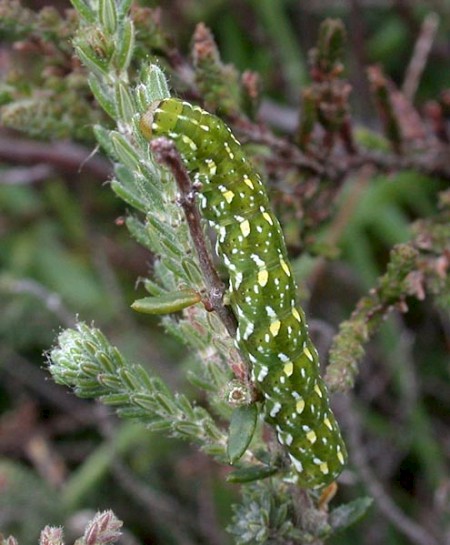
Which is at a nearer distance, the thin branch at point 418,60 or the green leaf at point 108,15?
the green leaf at point 108,15

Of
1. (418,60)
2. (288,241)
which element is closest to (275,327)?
(288,241)

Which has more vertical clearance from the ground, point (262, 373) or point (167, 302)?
point (167, 302)

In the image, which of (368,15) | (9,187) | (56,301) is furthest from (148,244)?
(368,15)

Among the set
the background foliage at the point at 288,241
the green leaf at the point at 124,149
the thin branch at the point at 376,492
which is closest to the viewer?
the green leaf at the point at 124,149

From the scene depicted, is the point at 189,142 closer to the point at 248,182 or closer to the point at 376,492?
the point at 248,182

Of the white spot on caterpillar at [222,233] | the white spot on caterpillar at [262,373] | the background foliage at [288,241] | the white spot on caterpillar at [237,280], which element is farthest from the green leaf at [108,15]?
the white spot on caterpillar at [262,373]

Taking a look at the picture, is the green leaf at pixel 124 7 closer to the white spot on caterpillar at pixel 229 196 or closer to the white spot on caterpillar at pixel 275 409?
the white spot on caterpillar at pixel 229 196

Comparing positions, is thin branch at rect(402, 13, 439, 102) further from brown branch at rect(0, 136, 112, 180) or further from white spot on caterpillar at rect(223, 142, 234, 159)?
white spot on caterpillar at rect(223, 142, 234, 159)
